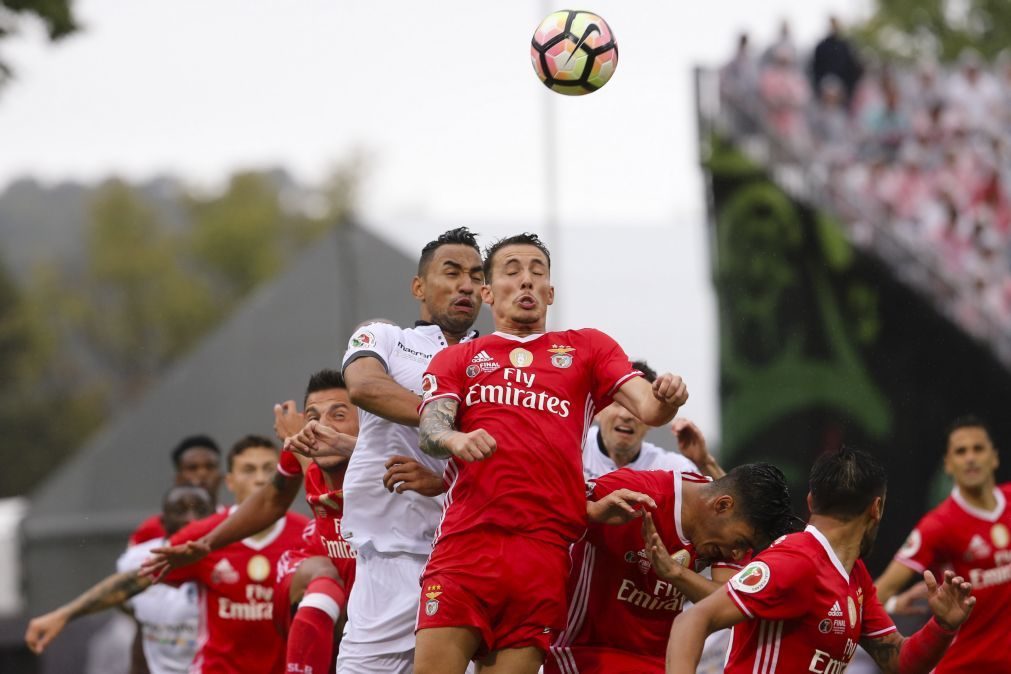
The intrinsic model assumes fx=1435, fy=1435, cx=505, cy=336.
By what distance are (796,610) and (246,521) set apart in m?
3.33

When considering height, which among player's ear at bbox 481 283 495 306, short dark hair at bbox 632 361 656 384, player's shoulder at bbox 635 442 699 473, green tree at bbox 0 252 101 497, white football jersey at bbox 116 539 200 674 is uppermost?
player's ear at bbox 481 283 495 306

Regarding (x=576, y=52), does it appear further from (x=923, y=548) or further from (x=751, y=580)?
(x=923, y=548)

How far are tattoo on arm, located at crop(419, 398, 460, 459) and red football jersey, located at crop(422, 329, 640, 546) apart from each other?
52 mm

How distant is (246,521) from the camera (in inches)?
300

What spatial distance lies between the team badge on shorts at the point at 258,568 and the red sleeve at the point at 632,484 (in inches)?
125

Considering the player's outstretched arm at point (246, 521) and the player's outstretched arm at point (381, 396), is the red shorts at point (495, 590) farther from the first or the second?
the player's outstretched arm at point (246, 521)

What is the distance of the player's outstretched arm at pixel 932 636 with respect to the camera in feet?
18.4

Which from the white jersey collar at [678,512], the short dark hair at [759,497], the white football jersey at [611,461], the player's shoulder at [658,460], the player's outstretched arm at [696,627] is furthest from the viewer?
the white football jersey at [611,461]

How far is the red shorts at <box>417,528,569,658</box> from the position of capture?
219 inches

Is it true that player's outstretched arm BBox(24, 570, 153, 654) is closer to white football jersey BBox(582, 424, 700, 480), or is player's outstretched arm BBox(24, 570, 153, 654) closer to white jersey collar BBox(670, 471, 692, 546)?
white football jersey BBox(582, 424, 700, 480)

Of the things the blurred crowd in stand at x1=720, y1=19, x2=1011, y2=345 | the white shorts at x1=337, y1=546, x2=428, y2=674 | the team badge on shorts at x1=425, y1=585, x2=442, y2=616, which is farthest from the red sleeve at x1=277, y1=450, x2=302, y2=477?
the blurred crowd in stand at x1=720, y1=19, x2=1011, y2=345

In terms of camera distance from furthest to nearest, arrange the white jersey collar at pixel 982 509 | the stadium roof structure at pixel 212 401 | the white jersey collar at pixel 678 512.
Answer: the stadium roof structure at pixel 212 401, the white jersey collar at pixel 982 509, the white jersey collar at pixel 678 512

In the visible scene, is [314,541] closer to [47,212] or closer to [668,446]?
[668,446]

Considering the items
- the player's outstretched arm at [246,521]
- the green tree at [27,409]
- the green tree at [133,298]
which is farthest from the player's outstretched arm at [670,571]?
the green tree at [133,298]
